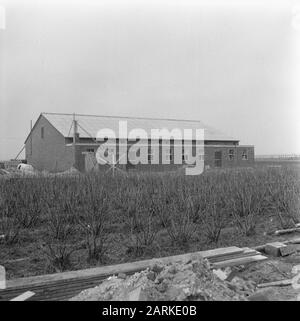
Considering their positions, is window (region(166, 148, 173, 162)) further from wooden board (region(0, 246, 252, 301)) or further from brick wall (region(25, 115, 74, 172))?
wooden board (region(0, 246, 252, 301))

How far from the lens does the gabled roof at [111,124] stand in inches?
909

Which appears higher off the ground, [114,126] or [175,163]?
[114,126]

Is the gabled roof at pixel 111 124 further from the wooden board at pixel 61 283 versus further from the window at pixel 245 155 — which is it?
the wooden board at pixel 61 283

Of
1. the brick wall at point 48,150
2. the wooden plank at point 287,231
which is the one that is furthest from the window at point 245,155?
the wooden plank at point 287,231

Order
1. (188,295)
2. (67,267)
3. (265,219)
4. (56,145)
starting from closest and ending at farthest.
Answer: (188,295) → (67,267) → (265,219) → (56,145)

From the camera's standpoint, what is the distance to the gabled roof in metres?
23.1

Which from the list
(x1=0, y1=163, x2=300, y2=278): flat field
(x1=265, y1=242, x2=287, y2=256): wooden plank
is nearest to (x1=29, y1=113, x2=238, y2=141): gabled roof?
(x1=0, y1=163, x2=300, y2=278): flat field

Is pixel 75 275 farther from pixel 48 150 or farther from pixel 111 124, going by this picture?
pixel 111 124

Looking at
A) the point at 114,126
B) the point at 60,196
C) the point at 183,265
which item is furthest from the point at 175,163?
the point at 183,265

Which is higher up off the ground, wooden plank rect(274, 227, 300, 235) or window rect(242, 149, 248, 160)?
window rect(242, 149, 248, 160)

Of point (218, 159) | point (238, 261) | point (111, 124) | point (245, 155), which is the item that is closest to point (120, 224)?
point (238, 261)
